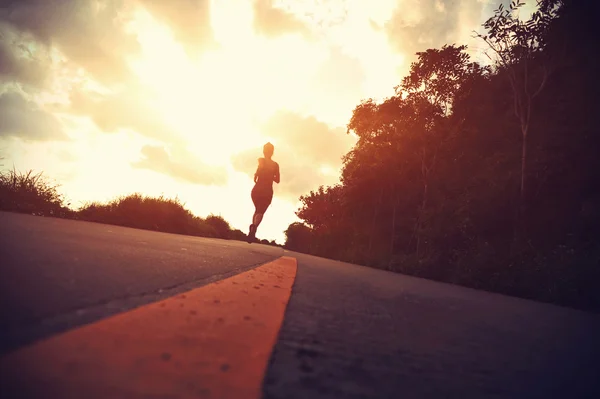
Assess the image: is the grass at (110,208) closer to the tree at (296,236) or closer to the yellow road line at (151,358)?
the yellow road line at (151,358)

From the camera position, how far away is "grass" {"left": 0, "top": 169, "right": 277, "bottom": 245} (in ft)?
28.3

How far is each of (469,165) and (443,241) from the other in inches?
245

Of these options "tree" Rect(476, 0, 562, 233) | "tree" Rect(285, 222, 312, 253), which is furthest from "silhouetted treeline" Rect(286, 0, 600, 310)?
"tree" Rect(285, 222, 312, 253)

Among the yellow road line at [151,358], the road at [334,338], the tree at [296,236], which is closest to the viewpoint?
the yellow road line at [151,358]

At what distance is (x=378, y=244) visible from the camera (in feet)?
96.7

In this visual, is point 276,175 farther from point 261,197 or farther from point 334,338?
point 334,338

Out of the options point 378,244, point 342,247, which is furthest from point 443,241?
point 342,247

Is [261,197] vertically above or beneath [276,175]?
beneath

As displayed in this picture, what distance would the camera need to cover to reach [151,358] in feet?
2.80

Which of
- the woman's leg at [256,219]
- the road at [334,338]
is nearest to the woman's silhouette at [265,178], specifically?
the woman's leg at [256,219]

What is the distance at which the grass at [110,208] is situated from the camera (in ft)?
28.3

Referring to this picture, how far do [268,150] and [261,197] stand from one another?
1.43 metres

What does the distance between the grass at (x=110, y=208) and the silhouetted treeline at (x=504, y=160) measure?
369 inches

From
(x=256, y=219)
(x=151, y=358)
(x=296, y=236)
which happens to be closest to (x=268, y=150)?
(x=256, y=219)
